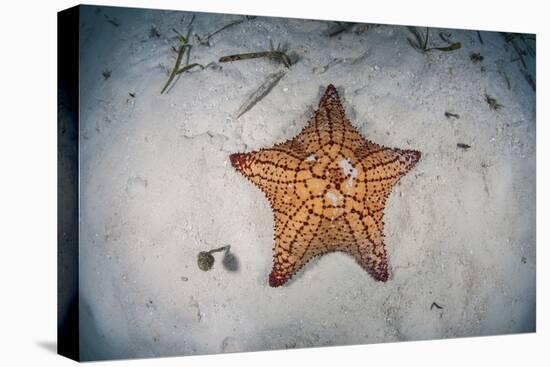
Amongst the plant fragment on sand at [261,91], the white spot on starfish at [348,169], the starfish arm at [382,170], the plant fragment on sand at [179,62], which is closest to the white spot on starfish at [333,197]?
the white spot on starfish at [348,169]

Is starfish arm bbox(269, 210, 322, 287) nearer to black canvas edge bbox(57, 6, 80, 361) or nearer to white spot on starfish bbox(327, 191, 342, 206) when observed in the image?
white spot on starfish bbox(327, 191, 342, 206)

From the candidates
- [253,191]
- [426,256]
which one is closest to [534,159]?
[426,256]

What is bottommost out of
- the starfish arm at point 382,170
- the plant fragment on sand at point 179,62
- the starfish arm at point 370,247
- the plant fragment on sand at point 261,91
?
the starfish arm at point 370,247

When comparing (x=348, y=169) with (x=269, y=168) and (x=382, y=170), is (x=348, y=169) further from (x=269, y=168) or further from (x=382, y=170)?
(x=269, y=168)

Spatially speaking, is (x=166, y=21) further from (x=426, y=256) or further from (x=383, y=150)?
(x=426, y=256)

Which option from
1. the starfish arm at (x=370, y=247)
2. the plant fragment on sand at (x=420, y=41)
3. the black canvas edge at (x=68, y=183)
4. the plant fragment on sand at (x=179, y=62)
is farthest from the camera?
the plant fragment on sand at (x=420, y=41)

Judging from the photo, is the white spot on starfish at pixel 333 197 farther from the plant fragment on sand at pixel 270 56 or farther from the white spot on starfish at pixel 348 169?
the plant fragment on sand at pixel 270 56

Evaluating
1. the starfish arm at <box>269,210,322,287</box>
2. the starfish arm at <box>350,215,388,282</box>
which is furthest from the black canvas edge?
the starfish arm at <box>350,215,388,282</box>

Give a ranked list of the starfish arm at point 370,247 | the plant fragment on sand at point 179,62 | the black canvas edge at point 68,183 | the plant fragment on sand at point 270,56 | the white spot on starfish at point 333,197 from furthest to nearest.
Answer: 1. the starfish arm at point 370,247
2. the white spot on starfish at point 333,197
3. the plant fragment on sand at point 270,56
4. the plant fragment on sand at point 179,62
5. the black canvas edge at point 68,183
